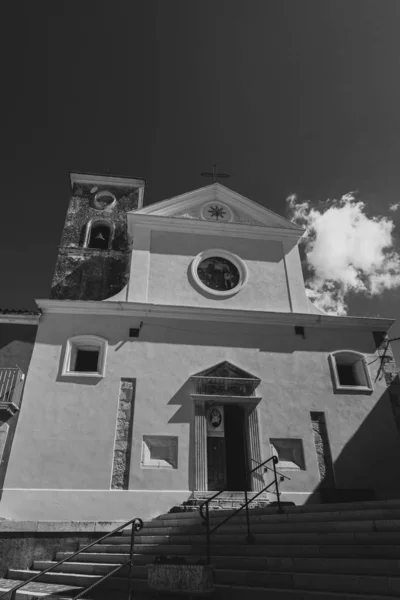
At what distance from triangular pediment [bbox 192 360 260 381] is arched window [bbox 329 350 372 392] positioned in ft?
8.18

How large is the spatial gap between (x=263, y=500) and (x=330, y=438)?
2.45m

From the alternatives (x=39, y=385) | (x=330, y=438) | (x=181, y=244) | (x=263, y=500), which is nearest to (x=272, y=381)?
(x=330, y=438)

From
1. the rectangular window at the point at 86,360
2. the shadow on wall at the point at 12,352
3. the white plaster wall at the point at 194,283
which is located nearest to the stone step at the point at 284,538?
the shadow on wall at the point at 12,352

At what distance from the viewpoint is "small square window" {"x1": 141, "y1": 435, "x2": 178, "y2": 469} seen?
9.41m

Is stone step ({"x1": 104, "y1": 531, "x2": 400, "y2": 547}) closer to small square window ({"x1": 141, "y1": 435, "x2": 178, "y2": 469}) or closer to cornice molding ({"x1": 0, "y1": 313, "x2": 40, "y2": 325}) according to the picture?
small square window ({"x1": 141, "y1": 435, "x2": 178, "y2": 469})

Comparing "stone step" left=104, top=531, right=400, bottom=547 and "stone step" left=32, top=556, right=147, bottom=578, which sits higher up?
"stone step" left=104, top=531, right=400, bottom=547

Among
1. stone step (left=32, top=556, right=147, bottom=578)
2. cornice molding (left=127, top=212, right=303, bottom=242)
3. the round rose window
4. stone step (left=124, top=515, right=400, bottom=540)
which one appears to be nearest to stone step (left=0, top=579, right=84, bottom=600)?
stone step (left=32, top=556, right=147, bottom=578)

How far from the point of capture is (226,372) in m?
10.7

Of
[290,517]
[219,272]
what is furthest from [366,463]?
[219,272]

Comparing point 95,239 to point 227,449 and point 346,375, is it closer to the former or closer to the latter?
point 227,449

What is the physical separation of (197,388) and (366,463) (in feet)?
15.5

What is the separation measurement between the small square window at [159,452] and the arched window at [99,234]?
806cm

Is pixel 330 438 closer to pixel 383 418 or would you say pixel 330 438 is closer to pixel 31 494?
pixel 383 418

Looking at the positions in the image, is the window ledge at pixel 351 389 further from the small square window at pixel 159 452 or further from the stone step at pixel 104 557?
the stone step at pixel 104 557
